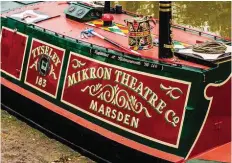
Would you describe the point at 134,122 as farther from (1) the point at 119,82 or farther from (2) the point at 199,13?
(2) the point at 199,13

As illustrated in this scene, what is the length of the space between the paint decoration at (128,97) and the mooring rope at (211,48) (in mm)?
628

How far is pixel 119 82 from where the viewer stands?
283 inches

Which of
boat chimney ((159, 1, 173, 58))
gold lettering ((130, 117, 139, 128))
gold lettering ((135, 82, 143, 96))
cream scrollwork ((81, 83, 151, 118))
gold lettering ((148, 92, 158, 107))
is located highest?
boat chimney ((159, 1, 173, 58))

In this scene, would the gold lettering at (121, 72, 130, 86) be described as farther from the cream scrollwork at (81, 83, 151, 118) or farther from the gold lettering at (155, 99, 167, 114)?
the gold lettering at (155, 99, 167, 114)

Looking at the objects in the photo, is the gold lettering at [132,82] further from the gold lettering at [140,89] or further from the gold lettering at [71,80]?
the gold lettering at [71,80]

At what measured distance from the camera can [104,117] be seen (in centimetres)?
746

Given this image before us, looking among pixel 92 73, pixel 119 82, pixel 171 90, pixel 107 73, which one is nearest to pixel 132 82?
pixel 119 82

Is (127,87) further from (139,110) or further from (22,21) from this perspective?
(22,21)

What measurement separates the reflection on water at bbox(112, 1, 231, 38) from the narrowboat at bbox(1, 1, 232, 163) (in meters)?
5.74

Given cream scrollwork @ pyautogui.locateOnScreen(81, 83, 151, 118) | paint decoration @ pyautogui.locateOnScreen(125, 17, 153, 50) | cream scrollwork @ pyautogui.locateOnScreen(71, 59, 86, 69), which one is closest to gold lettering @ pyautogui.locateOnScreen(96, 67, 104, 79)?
cream scrollwork @ pyautogui.locateOnScreen(81, 83, 151, 118)

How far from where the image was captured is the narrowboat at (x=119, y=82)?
6.49 meters

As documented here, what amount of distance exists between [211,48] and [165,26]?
730mm

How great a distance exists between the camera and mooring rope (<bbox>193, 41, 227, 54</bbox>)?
6691mm

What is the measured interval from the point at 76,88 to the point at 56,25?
156 cm
